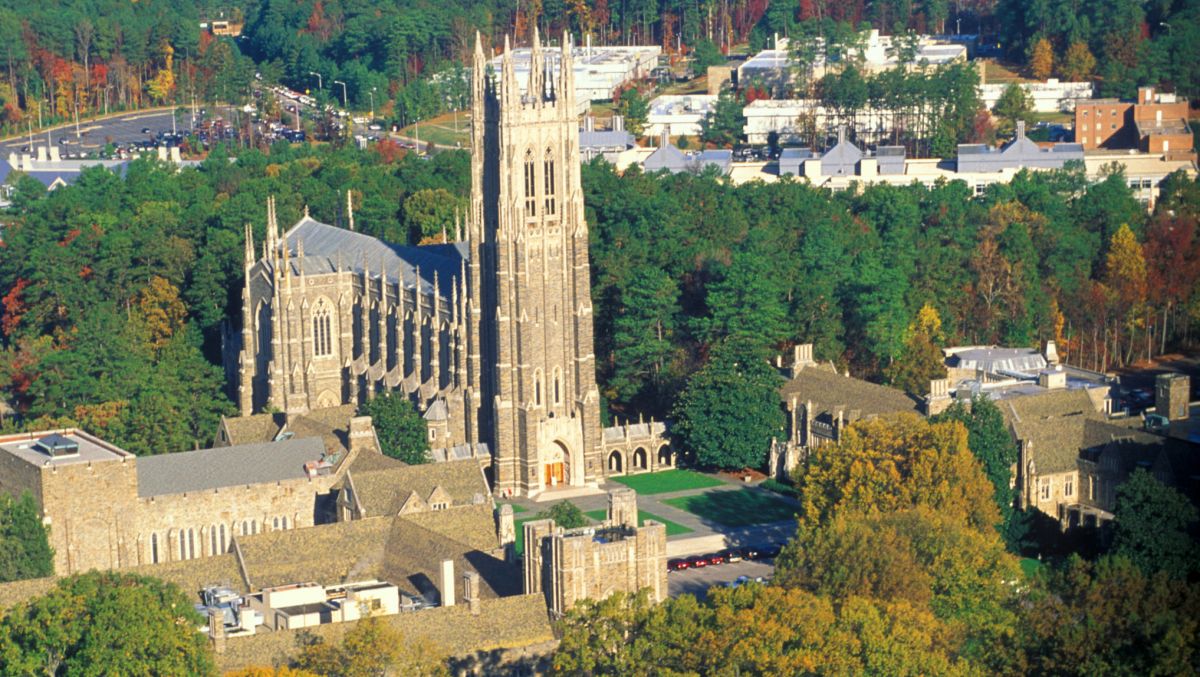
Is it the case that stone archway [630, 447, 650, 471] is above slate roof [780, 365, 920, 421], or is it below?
below

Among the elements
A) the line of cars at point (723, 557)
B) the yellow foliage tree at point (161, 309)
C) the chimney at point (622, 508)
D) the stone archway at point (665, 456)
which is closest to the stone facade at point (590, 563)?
the chimney at point (622, 508)

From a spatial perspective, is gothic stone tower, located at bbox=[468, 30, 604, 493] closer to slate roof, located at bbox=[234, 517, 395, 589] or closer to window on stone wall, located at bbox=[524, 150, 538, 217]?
window on stone wall, located at bbox=[524, 150, 538, 217]

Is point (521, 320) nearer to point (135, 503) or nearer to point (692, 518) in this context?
point (692, 518)

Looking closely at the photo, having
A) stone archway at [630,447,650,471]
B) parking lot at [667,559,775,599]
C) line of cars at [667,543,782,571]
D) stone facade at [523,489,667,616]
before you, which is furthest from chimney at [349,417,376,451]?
stone facade at [523,489,667,616]

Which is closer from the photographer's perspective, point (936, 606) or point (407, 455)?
point (936, 606)

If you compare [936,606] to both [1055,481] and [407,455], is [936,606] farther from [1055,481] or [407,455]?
[407,455]

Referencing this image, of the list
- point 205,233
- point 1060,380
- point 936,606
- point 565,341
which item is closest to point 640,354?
point 565,341
